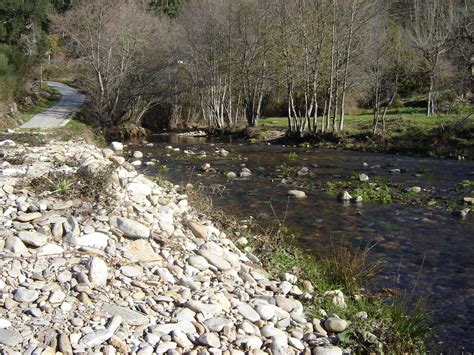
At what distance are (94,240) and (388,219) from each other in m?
7.99

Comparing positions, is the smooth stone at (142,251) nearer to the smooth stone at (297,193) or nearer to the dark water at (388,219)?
the dark water at (388,219)

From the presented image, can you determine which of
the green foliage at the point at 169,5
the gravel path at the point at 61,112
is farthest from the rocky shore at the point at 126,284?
the green foliage at the point at 169,5

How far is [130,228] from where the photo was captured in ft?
19.6

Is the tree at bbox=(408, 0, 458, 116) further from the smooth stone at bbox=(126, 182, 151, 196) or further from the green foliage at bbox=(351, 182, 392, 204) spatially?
the smooth stone at bbox=(126, 182, 151, 196)

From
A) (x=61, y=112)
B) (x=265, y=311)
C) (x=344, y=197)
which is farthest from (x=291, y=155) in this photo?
(x=61, y=112)

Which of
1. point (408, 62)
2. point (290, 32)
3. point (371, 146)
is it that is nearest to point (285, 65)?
point (290, 32)

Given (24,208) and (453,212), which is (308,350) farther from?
(453,212)

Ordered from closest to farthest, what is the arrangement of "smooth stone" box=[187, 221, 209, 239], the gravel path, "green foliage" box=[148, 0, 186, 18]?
1. "smooth stone" box=[187, 221, 209, 239]
2. the gravel path
3. "green foliage" box=[148, 0, 186, 18]

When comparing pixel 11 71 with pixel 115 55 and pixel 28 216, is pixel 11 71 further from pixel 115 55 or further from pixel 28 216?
pixel 28 216

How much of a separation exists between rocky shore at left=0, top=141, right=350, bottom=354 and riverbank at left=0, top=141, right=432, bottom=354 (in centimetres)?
1

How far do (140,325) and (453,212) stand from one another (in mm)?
10074

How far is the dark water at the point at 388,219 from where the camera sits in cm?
713

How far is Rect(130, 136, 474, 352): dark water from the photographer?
23.4 feet

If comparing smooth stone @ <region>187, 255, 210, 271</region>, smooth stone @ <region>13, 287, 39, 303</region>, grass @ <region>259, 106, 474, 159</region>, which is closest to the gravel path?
grass @ <region>259, 106, 474, 159</region>
